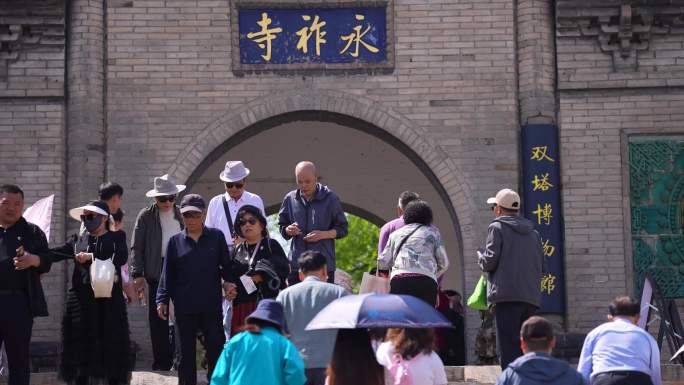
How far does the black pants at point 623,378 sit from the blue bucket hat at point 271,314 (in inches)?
103

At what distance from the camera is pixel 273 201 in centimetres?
2334

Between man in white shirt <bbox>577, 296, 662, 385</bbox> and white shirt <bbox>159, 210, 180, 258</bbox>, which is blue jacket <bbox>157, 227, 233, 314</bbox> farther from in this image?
man in white shirt <bbox>577, 296, 662, 385</bbox>

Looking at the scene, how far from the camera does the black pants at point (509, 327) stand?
1217cm

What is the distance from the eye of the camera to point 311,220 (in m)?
13.4

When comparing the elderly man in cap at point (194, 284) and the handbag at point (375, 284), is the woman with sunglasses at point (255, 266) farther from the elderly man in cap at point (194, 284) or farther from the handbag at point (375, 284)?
the handbag at point (375, 284)

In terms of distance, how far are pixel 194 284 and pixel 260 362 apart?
2.84 m

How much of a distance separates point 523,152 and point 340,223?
4230 mm

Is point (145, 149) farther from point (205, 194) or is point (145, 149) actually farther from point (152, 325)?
point (205, 194)

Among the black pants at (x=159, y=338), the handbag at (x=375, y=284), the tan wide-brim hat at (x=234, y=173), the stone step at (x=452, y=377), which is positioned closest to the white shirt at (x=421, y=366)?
the stone step at (x=452, y=377)

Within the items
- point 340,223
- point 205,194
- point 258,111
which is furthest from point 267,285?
point 205,194

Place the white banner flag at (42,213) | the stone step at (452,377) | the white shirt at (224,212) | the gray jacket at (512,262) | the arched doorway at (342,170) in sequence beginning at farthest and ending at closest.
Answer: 1. the arched doorway at (342,170)
2. the white banner flag at (42,213)
3. the white shirt at (224,212)
4. the stone step at (452,377)
5. the gray jacket at (512,262)

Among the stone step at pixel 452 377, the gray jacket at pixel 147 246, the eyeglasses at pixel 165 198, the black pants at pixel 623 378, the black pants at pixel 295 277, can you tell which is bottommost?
the stone step at pixel 452 377

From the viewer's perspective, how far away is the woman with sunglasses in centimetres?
1216

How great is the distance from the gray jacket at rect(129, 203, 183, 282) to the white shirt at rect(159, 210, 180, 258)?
0.03m
